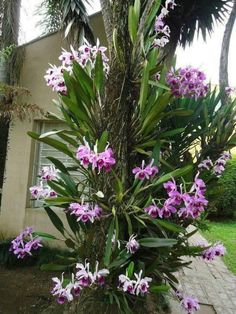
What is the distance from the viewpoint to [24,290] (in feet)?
17.9

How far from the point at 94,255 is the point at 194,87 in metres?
1.78

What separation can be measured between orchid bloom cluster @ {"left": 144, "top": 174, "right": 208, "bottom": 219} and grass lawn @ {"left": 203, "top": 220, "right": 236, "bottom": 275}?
483cm

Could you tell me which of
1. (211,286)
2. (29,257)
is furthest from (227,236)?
(29,257)

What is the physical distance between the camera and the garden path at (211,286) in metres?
5.25

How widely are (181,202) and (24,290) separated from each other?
3327 mm

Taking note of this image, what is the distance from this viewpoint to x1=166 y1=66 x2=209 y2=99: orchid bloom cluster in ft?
12.0

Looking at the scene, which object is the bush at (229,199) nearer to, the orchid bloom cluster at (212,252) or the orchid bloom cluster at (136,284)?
the orchid bloom cluster at (212,252)

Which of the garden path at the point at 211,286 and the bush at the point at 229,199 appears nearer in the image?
the garden path at the point at 211,286

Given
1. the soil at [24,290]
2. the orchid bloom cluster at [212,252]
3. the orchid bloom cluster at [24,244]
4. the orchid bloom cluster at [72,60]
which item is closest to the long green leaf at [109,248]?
the orchid bloom cluster at [24,244]

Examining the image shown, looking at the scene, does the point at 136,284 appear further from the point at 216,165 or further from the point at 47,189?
the point at 216,165

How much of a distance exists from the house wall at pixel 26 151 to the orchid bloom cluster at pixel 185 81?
12.9ft

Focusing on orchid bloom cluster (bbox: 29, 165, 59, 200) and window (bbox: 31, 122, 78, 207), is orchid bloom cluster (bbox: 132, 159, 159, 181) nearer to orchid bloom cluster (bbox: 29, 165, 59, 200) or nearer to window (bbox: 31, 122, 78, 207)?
orchid bloom cluster (bbox: 29, 165, 59, 200)

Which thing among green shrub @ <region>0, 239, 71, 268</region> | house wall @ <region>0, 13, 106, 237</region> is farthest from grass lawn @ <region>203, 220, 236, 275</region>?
house wall @ <region>0, 13, 106, 237</region>

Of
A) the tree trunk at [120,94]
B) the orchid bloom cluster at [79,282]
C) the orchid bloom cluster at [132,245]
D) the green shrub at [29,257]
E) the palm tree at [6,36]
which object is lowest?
the green shrub at [29,257]
